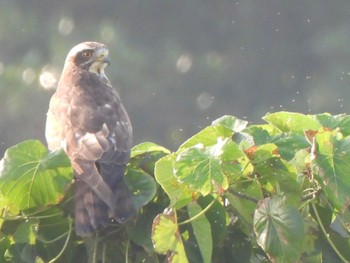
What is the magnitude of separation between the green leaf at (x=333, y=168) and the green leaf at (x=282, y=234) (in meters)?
0.10

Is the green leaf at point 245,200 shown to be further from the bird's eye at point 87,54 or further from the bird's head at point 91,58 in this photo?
the bird's eye at point 87,54

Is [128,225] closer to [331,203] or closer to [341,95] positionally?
[331,203]

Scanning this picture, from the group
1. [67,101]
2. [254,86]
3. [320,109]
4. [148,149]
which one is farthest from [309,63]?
[148,149]

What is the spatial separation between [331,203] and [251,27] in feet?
33.6

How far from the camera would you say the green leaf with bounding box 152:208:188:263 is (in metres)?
3.55

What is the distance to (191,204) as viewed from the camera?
3.62 meters

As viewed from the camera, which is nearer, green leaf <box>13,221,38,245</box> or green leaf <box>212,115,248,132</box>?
green leaf <box>13,221,38,245</box>

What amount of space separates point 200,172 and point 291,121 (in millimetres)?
432

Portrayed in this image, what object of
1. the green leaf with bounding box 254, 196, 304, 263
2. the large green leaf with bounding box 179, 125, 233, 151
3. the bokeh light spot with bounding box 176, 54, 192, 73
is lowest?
the green leaf with bounding box 254, 196, 304, 263

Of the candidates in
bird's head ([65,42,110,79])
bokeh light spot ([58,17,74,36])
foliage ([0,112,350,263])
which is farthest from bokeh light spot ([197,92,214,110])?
foliage ([0,112,350,263])

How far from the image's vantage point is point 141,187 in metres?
3.76

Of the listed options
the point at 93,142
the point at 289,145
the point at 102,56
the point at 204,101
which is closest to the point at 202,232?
the point at 289,145

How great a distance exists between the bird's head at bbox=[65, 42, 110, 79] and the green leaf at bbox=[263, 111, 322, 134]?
1.75 m

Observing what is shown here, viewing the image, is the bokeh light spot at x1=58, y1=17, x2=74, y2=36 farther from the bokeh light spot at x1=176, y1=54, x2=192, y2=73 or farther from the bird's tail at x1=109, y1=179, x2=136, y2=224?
the bird's tail at x1=109, y1=179, x2=136, y2=224
